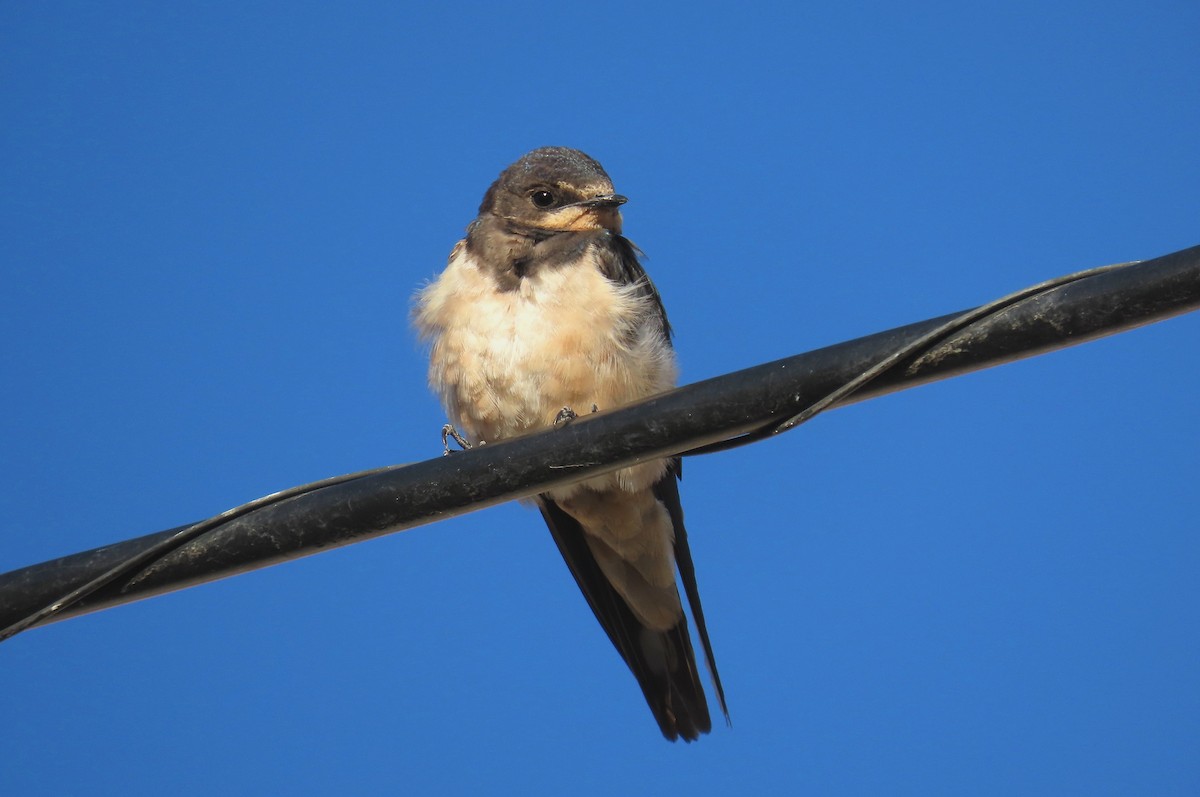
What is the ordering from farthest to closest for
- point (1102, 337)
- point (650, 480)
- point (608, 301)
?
point (650, 480)
point (608, 301)
point (1102, 337)

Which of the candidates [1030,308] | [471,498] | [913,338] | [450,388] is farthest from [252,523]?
[450,388]

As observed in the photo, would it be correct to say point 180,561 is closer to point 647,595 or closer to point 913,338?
point 913,338

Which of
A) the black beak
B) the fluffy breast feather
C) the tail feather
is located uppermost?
the black beak

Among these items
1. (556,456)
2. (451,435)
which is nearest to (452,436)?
(451,435)

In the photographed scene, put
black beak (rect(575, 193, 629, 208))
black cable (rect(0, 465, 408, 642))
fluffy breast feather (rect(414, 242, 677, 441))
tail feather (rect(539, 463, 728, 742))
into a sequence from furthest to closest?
black beak (rect(575, 193, 629, 208)), tail feather (rect(539, 463, 728, 742)), fluffy breast feather (rect(414, 242, 677, 441)), black cable (rect(0, 465, 408, 642))

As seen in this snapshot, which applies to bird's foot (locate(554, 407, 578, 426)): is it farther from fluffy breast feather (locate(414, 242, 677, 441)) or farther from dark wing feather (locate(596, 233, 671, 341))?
dark wing feather (locate(596, 233, 671, 341))

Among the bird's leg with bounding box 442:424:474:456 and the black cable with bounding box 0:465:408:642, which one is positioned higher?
the bird's leg with bounding box 442:424:474:456

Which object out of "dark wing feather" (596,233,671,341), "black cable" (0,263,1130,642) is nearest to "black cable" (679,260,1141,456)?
"black cable" (0,263,1130,642)
